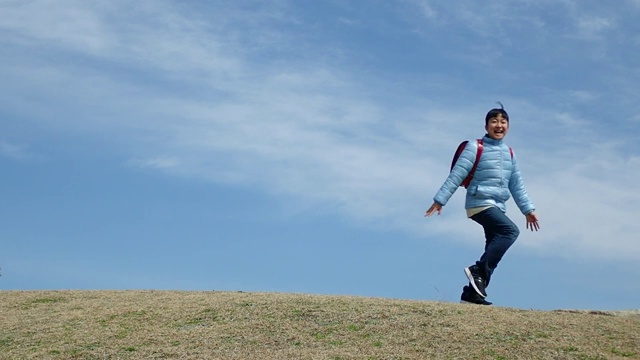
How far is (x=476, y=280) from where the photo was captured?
13625mm

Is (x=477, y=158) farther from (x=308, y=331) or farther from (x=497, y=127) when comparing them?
(x=308, y=331)

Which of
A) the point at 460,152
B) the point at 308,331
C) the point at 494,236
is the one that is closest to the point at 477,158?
the point at 460,152

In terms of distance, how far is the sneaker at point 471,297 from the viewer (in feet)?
44.7

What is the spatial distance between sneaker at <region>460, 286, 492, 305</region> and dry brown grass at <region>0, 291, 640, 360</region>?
0.58 m

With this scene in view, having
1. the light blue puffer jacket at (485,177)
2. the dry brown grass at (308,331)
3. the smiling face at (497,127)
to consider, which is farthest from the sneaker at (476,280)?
the smiling face at (497,127)

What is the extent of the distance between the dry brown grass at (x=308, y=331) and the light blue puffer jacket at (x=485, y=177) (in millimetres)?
1686

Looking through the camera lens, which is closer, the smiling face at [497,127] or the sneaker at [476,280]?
the sneaker at [476,280]

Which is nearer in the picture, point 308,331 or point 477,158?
point 308,331

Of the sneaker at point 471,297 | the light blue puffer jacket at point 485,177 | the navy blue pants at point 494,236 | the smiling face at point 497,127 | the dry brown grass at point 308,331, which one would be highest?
the smiling face at point 497,127

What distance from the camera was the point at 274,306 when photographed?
12875 mm

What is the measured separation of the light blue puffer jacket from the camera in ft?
44.5

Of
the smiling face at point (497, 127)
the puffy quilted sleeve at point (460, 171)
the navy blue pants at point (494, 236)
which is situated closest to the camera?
the navy blue pants at point (494, 236)

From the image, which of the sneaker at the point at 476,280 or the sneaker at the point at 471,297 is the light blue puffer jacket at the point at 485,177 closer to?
the sneaker at the point at 476,280

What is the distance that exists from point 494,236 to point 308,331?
362 centimetres
